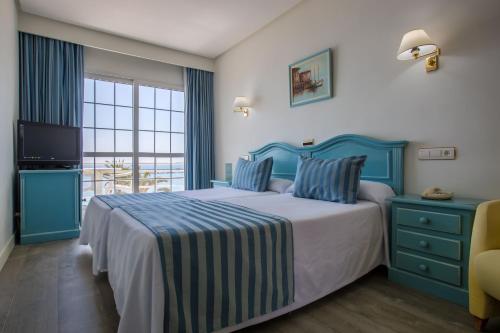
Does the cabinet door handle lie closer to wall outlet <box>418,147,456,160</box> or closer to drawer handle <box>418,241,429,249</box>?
drawer handle <box>418,241,429,249</box>

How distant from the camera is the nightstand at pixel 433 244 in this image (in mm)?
1713

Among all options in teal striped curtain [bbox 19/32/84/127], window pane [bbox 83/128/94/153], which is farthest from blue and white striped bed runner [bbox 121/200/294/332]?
window pane [bbox 83/128/94/153]

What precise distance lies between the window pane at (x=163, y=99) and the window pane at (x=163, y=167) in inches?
35.2

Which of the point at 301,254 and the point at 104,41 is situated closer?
the point at 301,254

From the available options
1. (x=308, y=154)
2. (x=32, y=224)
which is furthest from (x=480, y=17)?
(x=32, y=224)

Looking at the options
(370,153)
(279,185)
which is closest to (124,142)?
(279,185)

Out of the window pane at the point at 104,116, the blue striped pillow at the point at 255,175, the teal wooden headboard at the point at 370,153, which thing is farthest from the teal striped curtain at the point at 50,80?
the teal wooden headboard at the point at 370,153

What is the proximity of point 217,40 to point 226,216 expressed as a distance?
3.36 meters

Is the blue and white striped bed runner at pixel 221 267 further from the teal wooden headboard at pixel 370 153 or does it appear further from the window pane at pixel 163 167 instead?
the window pane at pixel 163 167

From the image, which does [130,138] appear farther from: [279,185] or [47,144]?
[279,185]

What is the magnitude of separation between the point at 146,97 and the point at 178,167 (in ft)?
4.20

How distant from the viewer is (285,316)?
162 cm

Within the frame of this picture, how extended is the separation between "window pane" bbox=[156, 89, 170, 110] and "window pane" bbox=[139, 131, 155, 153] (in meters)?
0.52

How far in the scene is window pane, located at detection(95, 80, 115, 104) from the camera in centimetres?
410
